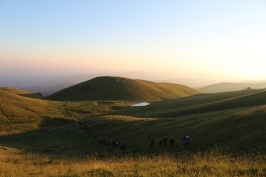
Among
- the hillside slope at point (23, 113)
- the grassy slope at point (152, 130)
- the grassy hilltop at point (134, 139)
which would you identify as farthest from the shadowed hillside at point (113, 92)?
the grassy slope at point (152, 130)

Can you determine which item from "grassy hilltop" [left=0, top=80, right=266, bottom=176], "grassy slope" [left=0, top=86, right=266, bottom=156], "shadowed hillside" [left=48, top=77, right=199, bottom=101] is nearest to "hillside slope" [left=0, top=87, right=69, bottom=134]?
"grassy hilltop" [left=0, top=80, right=266, bottom=176]

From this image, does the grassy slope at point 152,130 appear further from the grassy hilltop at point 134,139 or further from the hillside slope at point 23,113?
the hillside slope at point 23,113

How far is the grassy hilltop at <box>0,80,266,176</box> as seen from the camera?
1162cm

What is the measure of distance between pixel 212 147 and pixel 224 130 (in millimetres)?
4382

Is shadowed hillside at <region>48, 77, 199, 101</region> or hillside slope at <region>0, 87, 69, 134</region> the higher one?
shadowed hillside at <region>48, 77, 199, 101</region>

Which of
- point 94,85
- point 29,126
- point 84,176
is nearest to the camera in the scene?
point 84,176

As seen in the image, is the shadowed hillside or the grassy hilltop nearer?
the grassy hilltop

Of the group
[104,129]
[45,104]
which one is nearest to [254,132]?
[104,129]

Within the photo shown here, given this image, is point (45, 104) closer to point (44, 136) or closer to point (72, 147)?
point (44, 136)

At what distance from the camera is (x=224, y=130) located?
85.3 feet

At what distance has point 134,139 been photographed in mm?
34625

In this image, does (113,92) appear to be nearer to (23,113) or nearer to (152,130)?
(23,113)

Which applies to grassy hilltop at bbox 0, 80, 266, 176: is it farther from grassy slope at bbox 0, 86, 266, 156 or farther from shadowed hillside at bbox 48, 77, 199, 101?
shadowed hillside at bbox 48, 77, 199, 101

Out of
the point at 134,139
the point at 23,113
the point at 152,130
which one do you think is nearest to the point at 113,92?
the point at 23,113
